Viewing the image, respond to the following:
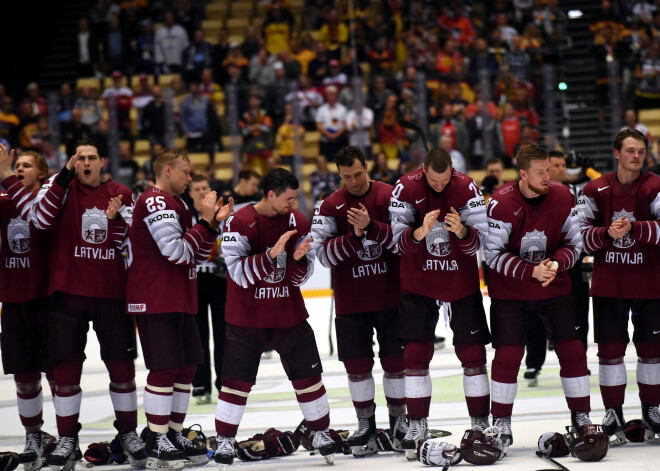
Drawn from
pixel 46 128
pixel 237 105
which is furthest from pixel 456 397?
pixel 46 128

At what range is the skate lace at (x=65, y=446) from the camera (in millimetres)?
5637

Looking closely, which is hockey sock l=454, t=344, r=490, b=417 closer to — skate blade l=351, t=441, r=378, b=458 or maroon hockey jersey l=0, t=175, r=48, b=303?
skate blade l=351, t=441, r=378, b=458

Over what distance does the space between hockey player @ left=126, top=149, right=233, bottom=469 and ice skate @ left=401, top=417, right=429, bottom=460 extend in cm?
115

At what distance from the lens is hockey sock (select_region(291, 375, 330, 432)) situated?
5742 mm

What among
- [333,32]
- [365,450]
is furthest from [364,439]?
[333,32]

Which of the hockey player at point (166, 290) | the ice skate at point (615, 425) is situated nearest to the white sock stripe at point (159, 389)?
the hockey player at point (166, 290)

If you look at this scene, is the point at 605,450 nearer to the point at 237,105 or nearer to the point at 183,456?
the point at 183,456

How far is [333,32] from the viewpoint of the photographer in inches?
637

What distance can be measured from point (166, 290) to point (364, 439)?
1421 mm

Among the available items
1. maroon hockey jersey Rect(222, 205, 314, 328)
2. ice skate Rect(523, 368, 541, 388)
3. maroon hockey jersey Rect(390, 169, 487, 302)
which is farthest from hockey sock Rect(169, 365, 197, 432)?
ice skate Rect(523, 368, 541, 388)

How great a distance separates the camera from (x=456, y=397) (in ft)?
24.5

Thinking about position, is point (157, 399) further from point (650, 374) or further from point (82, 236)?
point (650, 374)

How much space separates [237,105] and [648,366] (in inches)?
314

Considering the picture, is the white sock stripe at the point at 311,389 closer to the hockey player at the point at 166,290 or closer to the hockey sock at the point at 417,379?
the hockey sock at the point at 417,379
